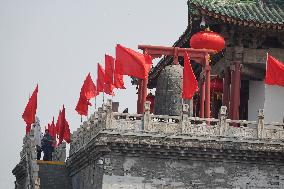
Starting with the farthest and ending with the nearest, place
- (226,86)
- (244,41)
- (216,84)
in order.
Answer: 1. (216,84)
2. (226,86)
3. (244,41)

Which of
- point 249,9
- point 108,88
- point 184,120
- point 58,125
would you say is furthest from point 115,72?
point 58,125

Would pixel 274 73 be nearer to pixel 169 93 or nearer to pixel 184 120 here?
pixel 169 93

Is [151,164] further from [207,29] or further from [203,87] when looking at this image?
[207,29]

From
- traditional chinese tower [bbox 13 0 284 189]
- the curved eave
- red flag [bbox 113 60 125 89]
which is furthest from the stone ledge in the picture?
the curved eave

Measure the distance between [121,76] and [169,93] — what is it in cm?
237

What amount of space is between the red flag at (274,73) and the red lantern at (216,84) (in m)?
4.95

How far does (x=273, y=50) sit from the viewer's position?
25.8 m

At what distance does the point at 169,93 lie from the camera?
23.7m

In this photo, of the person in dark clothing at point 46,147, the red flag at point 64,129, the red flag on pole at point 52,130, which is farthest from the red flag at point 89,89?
the red flag on pole at point 52,130

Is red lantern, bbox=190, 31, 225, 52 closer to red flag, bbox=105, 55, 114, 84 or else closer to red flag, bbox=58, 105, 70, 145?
red flag, bbox=105, 55, 114, 84

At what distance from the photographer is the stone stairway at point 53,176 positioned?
27.0 m

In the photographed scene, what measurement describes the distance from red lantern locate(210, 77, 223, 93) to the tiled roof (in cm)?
354

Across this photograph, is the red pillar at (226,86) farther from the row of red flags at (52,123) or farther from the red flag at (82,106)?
the row of red flags at (52,123)

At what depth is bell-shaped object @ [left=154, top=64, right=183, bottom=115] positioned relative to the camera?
23.4 m
